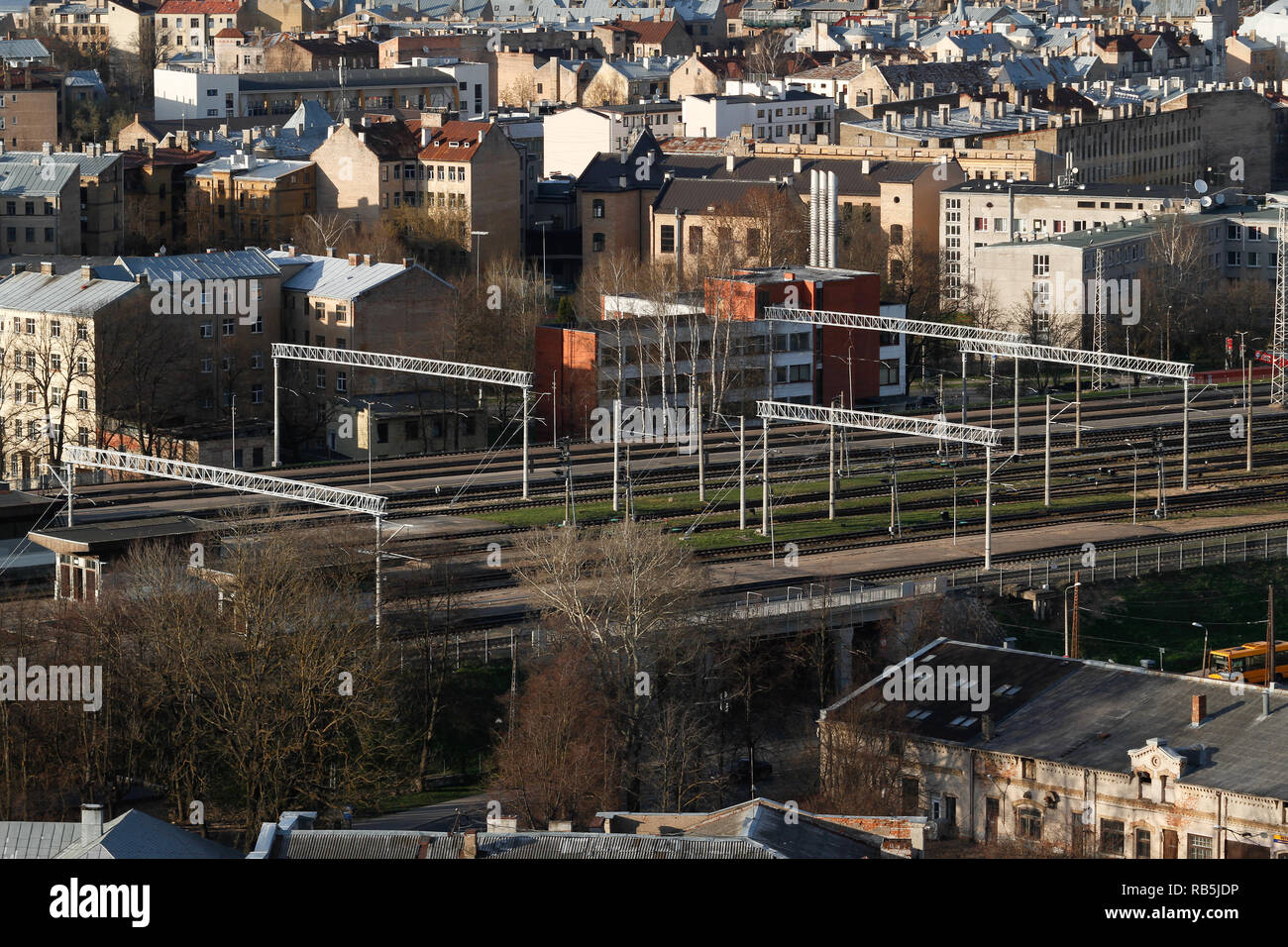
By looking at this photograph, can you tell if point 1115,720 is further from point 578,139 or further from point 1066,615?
point 578,139

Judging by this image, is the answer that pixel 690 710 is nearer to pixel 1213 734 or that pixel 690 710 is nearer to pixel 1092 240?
pixel 1213 734

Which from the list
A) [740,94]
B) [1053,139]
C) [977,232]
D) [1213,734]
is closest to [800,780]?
[1213,734]

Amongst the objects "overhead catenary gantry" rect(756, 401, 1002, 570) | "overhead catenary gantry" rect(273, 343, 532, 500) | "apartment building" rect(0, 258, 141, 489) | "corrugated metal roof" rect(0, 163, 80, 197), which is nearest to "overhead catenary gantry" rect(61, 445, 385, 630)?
"overhead catenary gantry" rect(273, 343, 532, 500)

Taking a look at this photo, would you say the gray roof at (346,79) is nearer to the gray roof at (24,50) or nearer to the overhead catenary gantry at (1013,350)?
the gray roof at (24,50)

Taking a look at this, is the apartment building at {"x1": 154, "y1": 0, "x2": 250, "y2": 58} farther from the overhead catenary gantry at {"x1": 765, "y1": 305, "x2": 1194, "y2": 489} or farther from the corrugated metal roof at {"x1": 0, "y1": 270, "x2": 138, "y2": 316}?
the overhead catenary gantry at {"x1": 765, "y1": 305, "x2": 1194, "y2": 489}
